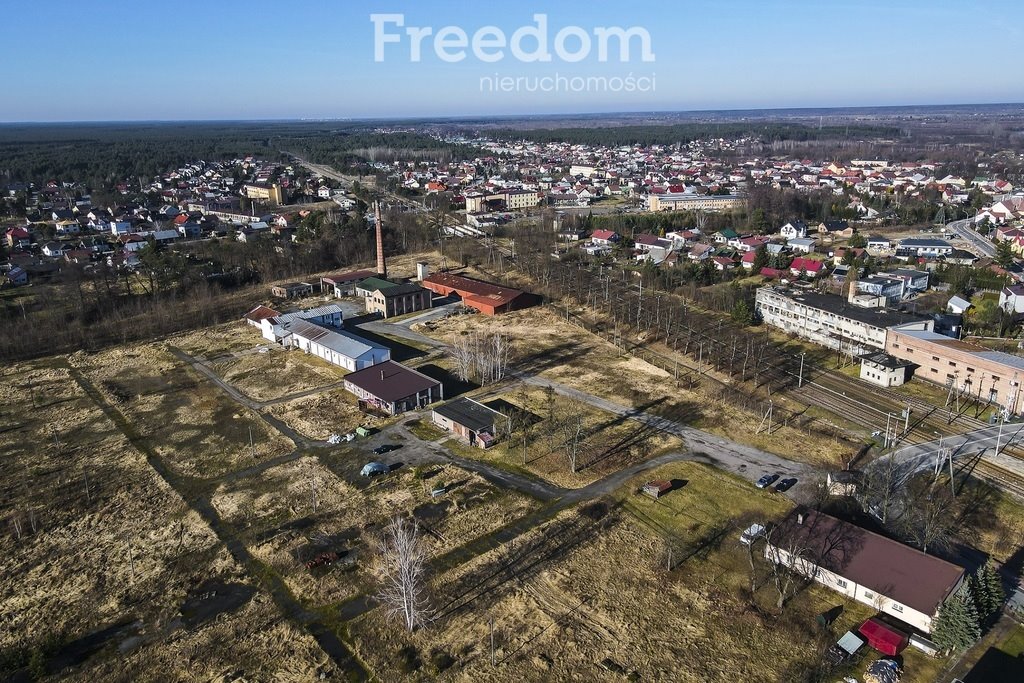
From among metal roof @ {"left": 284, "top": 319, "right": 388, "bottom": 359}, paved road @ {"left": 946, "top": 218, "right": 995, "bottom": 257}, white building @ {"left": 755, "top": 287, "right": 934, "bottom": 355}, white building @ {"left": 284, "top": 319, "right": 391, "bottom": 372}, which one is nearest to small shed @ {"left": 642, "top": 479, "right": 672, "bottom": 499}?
white building @ {"left": 284, "top": 319, "right": 391, "bottom": 372}

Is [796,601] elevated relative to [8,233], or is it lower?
lower

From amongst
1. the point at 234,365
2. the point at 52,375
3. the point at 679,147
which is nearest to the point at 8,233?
the point at 52,375

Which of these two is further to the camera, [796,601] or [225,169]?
[225,169]

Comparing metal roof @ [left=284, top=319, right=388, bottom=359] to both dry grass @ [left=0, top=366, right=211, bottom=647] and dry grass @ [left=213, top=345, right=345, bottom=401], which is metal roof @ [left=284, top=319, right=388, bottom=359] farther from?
dry grass @ [left=0, top=366, right=211, bottom=647]

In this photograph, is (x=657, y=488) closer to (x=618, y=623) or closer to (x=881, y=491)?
(x=618, y=623)

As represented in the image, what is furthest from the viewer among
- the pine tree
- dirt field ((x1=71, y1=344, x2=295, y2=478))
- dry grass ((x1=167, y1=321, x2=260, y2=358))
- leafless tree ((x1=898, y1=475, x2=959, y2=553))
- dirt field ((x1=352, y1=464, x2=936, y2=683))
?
dry grass ((x1=167, y1=321, x2=260, y2=358))

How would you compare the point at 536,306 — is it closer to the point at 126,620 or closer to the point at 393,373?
the point at 393,373

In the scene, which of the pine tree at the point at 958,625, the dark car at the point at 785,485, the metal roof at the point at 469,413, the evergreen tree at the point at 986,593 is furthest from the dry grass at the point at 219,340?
the evergreen tree at the point at 986,593
